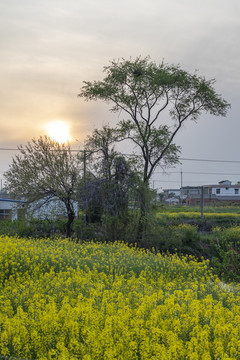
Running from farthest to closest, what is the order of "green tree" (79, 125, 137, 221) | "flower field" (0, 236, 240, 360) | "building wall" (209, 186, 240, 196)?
1. "building wall" (209, 186, 240, 196)
2. "green tree" (79, 125, 137, 221)
3. "flower field" (0, 236, 240, 360)

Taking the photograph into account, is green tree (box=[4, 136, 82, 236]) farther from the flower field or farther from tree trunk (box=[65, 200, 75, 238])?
the flower field

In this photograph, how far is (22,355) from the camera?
205 inches

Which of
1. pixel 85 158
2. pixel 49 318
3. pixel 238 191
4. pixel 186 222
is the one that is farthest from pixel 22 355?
pixel 238 191

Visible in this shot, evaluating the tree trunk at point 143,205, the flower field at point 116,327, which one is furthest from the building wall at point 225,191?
the flower field at point 116,327

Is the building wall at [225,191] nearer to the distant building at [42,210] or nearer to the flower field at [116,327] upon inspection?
the distant building at [42,210]

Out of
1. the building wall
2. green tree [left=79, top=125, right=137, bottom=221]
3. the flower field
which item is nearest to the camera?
the flower field

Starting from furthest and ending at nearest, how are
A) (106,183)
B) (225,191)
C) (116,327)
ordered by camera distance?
(225,191), (106,183), (116,327)

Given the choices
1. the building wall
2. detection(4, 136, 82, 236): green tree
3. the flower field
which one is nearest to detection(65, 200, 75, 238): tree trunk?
detection(4, 136, 82, 236): green tree

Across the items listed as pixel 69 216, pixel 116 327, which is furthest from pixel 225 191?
pixel 116 327

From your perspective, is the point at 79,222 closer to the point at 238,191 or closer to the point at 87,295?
the point at 87,295

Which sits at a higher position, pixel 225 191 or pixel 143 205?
pixel 225 191

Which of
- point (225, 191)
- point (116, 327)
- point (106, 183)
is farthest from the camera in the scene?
point (225, 191)

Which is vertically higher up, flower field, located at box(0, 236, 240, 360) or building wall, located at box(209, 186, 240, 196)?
building wall, located at box(209, 186, 240, 196)

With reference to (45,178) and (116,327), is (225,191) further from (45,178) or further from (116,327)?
(116,327)
